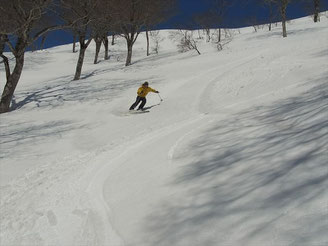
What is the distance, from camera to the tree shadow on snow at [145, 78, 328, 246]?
8.98 ft

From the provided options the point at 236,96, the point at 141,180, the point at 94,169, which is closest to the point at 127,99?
the point at 236,96

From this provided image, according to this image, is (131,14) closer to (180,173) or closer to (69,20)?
(69,20)

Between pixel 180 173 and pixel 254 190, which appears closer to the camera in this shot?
pixel 254 190

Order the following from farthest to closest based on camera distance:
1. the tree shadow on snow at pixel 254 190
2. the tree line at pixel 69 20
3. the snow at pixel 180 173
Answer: the tree line at pixel 69 20 < the snow at pixel 180 173 < the tree shadow on snow at pixel 254 190

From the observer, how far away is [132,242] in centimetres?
332

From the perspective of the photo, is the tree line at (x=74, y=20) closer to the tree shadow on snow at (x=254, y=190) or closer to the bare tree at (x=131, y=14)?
the bare tree at (x=131, y=14)

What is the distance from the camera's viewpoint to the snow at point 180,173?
10.0 feet

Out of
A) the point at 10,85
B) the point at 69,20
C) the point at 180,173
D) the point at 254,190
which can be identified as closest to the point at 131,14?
the point at 69,20

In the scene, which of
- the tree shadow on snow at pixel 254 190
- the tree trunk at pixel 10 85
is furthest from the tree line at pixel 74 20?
the tree shadow on snow at pixel 254 190

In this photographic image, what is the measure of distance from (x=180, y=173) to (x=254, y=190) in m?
1.47

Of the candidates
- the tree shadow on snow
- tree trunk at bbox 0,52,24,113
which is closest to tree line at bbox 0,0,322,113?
tree trunk at bbox 0,52,24,113

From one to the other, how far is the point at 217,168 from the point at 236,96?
6.72 meters

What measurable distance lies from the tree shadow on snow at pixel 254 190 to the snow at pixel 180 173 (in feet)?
0.04

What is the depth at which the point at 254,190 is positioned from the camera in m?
3.44
